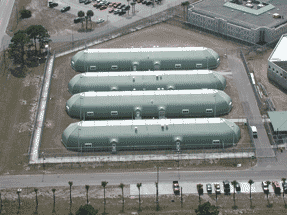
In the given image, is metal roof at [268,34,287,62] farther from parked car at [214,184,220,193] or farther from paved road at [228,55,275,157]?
parked car at [214,184,220,193]

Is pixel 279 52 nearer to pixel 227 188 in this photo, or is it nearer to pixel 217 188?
pixel 227 188

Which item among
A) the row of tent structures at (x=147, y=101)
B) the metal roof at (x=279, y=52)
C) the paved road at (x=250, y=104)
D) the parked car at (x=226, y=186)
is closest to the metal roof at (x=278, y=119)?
the paved road at (x=250, y=104)

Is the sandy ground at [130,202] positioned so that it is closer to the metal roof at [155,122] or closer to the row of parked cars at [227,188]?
the row of parked cars at [227,188]

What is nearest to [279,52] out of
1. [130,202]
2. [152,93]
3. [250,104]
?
[250,104]

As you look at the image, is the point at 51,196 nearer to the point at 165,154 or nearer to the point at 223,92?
the point at 165,154

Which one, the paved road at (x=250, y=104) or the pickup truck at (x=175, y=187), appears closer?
the pickup truck at (x=175, y=187)

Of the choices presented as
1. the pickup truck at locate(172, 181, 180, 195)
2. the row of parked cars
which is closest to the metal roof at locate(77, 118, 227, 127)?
the pickup truck at locate(172, 181, 180, 195)

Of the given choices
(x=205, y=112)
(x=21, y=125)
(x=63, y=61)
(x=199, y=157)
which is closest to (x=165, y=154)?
(x=199, y=157)

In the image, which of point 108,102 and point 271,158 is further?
point 108,102
